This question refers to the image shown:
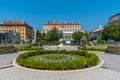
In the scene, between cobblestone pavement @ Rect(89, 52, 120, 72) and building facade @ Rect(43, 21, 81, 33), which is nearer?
cobblestone pavement @ Rect(89, 52, 120, 72)

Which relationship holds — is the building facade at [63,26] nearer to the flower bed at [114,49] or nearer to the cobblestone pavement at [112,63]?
the flower bed at [114,49]

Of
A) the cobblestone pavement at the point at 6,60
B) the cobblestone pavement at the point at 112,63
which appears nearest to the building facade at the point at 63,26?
the cobblestone pavement at the point at 6,60

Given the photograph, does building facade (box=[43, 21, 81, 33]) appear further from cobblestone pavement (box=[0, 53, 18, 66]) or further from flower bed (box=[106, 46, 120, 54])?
cobblestone pavement (box=[0, 53, 18, 66])

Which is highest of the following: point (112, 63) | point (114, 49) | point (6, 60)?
point (114, 49)

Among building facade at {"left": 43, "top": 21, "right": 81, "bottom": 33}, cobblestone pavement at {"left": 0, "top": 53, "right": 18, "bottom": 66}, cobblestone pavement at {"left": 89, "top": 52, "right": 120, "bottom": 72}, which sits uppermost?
building facade at {"left": 43, "top": 21, "right": 81, "bottom": 33}

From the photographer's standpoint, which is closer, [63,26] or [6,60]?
[6,60]

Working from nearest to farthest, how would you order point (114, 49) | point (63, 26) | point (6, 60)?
point (6, 60) → point (114, 49) → point (63, 26)

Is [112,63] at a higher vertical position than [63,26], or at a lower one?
lower

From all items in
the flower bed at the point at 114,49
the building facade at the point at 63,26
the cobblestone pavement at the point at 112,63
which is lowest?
the cobblestone pavement at the point at 112,63

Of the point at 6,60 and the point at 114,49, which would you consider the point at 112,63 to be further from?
the point at 6,60

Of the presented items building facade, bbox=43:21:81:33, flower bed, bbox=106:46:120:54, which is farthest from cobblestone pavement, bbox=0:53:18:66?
building facade, bbox=43:21:81:33

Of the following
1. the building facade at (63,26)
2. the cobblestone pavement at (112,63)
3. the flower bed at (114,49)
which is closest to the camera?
the cobblestone pavement at (112,63)

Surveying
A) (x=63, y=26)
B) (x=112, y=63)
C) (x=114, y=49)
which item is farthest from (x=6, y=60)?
(x=63, y=26)

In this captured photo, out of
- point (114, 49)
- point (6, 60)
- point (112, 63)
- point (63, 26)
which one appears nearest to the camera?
point (112, 63)
